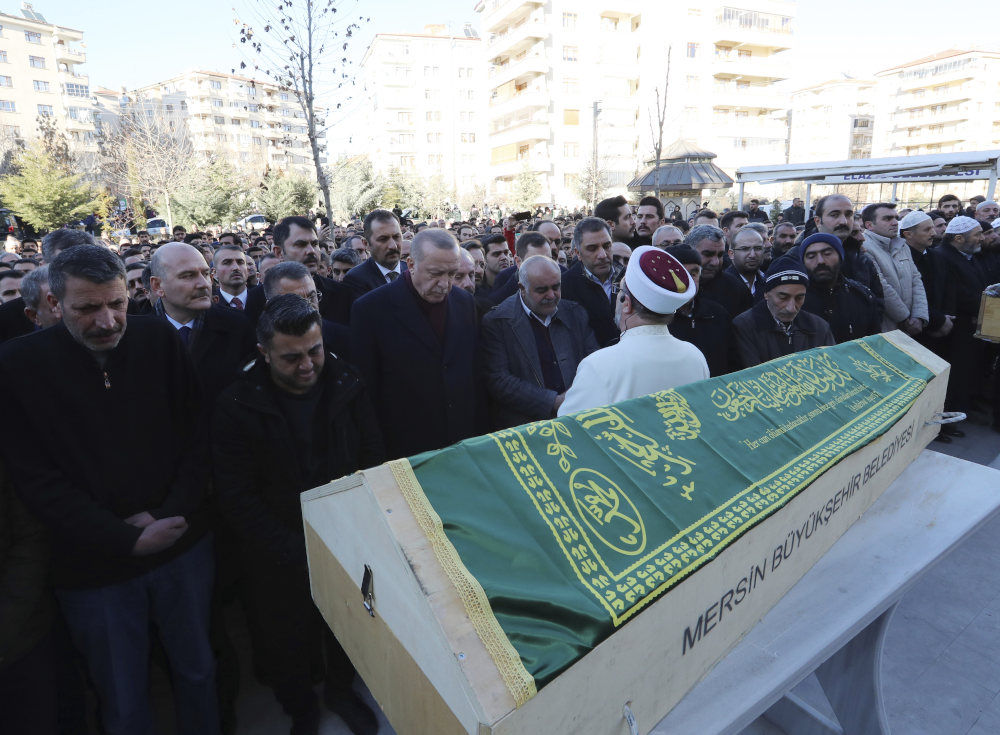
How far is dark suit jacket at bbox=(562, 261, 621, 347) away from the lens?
454 cm

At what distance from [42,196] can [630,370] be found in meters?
24.9

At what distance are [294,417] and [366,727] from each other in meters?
1.49

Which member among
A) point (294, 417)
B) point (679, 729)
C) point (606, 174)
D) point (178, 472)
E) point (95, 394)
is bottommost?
point (679, 729)

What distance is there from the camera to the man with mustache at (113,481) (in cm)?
210

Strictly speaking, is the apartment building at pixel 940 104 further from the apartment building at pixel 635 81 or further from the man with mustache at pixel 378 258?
the man with mustache at pixel 378 258

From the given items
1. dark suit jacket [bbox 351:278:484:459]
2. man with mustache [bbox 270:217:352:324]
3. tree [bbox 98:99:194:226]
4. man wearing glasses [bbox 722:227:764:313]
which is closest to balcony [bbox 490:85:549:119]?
tree [bbox 98:99:194:226]

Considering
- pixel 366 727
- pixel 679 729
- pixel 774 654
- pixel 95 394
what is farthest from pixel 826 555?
pixel 95 394

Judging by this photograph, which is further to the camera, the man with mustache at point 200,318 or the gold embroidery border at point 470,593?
the man with mustache at point 200,318

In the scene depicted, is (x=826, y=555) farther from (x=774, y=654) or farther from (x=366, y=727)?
(x=366, y=727)

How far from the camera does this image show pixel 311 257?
5016 millimetres

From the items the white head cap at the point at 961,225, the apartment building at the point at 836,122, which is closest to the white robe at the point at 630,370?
the white head cap at the point at 961,225

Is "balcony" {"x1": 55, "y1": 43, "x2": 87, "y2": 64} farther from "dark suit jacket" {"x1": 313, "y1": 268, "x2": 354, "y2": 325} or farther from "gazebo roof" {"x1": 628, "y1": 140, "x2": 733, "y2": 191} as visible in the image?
"dark suit jacket" {"x1": 313, "y1": 268, "x2": 354, "y2": 325}

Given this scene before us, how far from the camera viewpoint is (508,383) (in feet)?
11.8

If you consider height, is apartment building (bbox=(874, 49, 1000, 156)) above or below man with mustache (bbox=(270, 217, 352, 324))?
above
